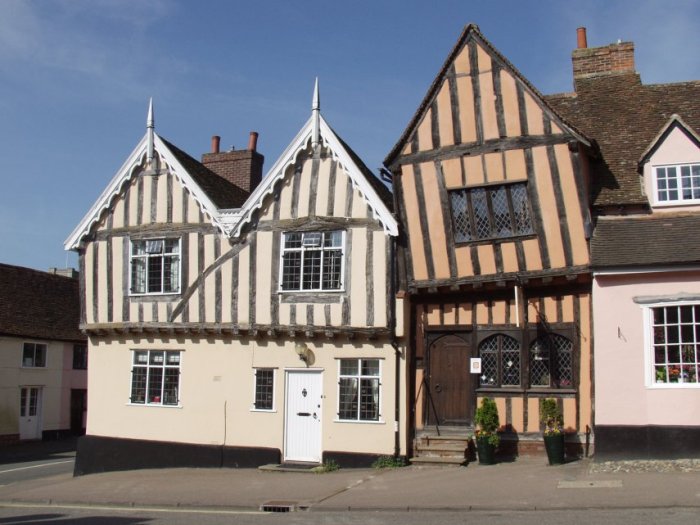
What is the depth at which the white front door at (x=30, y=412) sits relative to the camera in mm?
32500

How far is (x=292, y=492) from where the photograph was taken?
15039 millimetres

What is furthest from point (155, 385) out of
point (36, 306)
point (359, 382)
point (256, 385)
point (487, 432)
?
point (36, 306)

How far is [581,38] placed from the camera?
70.5 ft

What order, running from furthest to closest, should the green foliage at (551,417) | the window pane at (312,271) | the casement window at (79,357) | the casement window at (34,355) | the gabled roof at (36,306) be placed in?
the casement window at (79,357) → the casement window at (34,355) → the gabled roof at (36,306) → the window pane at (312,271) → the green foliage at (551,417)

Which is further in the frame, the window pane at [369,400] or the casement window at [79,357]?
the casement window at [79,357]

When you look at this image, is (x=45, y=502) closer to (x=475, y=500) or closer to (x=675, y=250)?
(x=475, y=500)

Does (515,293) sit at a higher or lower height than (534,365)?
higher

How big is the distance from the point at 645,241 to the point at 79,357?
89.6ft

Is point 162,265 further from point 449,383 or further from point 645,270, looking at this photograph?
point 645,270

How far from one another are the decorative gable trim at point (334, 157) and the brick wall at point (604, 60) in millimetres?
6920

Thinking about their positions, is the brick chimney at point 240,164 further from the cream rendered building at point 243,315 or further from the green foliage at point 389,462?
the green foliage at point 389,462

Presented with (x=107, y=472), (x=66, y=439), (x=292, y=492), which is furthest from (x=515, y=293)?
(x=66, y=439)

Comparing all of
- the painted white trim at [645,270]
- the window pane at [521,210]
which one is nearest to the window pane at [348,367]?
the window pane at [521,210]

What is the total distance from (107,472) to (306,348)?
6173 mm
